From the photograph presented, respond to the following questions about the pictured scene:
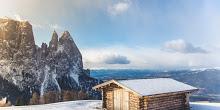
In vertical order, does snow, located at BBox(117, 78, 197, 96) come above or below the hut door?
above

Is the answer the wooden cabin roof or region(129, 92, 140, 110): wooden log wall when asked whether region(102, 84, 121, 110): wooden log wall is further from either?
region(129, 92, 140, 110): wooden log wall

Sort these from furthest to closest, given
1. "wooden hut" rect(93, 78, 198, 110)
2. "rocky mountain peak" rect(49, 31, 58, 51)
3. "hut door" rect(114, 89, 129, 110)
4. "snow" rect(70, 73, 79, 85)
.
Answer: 1. "snow" rect(70, 73, 79, 85)
2. "rocky mountain peak" rect(49, 31, 58, 51)
3. "hut door" rect(114, 89, 129, 110)
4. "wooden hut" rect(93, 78, 198, 110)

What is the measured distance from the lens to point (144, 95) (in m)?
17.7

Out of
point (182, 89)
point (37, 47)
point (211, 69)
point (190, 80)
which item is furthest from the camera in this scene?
point (37, 47)

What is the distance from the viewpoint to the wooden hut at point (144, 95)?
18.6 meters

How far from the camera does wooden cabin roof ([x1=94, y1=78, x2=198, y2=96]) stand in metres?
18.7

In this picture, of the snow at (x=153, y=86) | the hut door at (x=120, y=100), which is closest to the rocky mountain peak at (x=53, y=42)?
the snow at (x=153, y=86)

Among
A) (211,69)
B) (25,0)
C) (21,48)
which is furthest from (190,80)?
(21,48)

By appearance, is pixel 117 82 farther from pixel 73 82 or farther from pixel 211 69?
pixel 73 82

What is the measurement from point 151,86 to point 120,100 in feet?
6.90

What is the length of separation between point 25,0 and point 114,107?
49695 mm

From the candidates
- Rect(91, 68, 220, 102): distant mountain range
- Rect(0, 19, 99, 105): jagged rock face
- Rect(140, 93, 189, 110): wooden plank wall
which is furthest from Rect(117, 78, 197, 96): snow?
Rect(0, 19, 99, 105): jagged rock face

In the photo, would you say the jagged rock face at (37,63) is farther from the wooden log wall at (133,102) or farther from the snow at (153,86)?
the wooden log wall at (133,102)

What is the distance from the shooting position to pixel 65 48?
102375 millimetres
